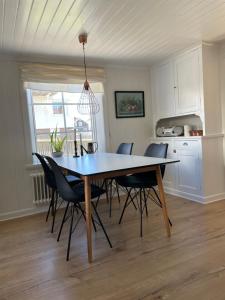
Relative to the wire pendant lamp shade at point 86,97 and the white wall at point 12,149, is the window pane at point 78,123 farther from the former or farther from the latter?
the white wall at point 12,149

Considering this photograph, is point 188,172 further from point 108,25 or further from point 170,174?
point 108,25

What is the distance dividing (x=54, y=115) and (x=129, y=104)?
1262 mm

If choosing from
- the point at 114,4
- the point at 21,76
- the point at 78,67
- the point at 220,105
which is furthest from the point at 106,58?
the point at 220,105

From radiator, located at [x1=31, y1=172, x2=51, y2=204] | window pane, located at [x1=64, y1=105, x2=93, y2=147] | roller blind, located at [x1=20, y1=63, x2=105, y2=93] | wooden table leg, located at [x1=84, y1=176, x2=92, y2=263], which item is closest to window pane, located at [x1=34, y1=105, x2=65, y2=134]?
window pane, located at [x1=64, y1=105, x2=93, y2=147]

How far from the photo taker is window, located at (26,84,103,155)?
3.55 m

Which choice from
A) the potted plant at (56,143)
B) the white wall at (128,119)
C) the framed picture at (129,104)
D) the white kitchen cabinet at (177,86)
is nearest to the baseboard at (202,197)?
the white wall at (128,119)

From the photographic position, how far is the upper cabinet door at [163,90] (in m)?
3.85

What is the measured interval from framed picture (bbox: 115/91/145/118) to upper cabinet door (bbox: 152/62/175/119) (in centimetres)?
25

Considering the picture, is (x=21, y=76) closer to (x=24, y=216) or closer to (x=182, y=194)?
(x=24, y=216)

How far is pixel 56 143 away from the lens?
3.58m

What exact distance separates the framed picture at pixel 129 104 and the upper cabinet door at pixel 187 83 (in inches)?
27.1

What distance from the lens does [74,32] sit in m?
2.64

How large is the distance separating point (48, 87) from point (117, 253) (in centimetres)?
249

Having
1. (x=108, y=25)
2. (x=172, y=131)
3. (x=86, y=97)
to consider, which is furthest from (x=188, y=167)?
(x=108, y=25)
